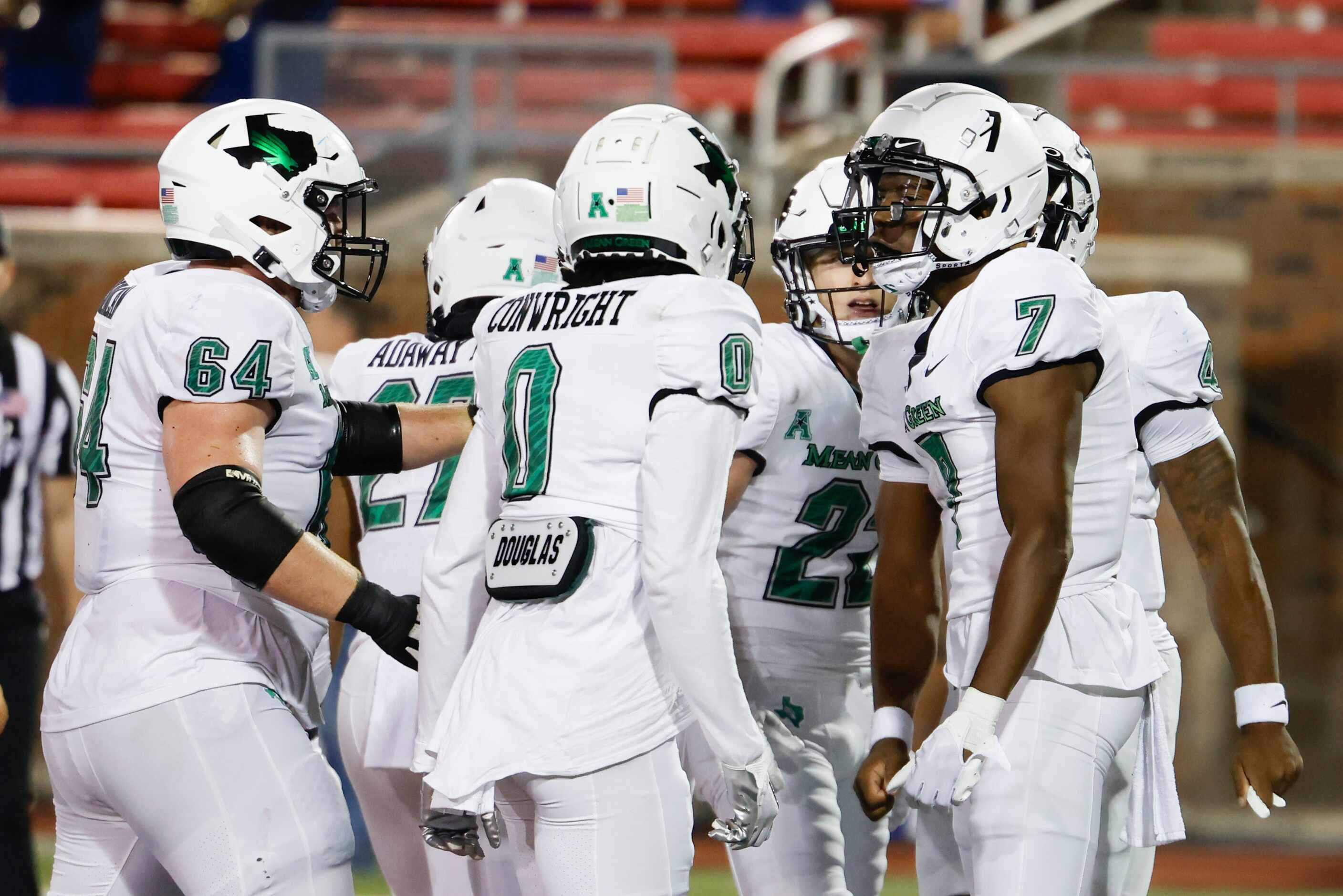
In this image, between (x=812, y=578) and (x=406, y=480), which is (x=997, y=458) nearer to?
(x=812, y=578)

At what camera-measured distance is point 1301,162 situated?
8.45 meters

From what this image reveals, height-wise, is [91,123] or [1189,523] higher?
[91,123]

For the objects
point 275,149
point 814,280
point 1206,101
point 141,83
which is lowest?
point 814,280

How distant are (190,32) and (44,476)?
23.5 ft

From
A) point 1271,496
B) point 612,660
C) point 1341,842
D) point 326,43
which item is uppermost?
point 326,43

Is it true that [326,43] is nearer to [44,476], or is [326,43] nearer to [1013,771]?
[44,476]

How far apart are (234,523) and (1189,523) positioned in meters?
1.69

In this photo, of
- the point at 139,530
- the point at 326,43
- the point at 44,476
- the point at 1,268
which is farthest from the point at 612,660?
the point at 326,43

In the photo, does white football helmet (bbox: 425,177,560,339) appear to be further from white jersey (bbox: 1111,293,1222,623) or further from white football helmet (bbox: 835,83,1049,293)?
white jersey (bbox: 1111,293,1222,623)

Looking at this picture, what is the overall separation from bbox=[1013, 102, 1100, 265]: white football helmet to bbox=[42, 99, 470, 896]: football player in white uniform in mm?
1297

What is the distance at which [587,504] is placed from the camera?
264cm

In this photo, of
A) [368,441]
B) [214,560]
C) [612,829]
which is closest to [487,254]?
[368,441]

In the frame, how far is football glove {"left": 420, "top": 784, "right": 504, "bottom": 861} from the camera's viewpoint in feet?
8.58

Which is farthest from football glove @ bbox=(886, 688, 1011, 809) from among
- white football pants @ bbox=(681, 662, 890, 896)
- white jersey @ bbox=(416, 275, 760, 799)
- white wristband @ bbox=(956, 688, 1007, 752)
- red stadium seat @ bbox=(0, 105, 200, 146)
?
red stadium seat @ bbox=(0, 105, 200, 146)
